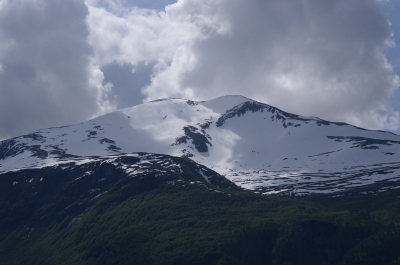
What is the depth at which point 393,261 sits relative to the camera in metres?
186

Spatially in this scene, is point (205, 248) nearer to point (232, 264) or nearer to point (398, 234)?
point (232, 264)

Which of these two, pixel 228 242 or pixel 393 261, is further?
pixel 228 242

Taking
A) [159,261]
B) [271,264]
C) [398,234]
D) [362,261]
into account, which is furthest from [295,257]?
[159,261]

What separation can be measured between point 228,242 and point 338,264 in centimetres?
4428

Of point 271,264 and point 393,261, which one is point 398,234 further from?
point 271,264

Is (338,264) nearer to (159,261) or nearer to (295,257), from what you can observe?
(295,257)

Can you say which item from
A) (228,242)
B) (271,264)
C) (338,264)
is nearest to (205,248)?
(228,242)

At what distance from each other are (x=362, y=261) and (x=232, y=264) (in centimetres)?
4923

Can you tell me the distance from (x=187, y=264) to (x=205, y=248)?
988 centimetres

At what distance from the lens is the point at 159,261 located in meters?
199

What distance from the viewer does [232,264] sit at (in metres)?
189

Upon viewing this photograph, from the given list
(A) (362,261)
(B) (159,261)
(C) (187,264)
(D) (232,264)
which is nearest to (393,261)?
(A) (362,261)

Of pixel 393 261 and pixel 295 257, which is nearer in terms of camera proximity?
pixel 393 261

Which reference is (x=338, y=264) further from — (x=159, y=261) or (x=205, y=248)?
(x=159, y=261)
